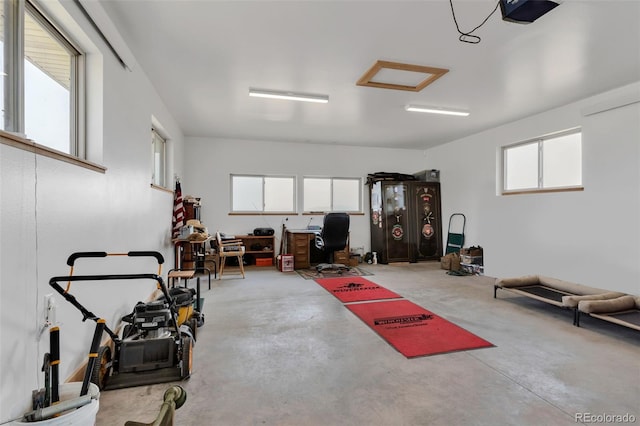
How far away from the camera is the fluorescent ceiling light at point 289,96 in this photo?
13.9ft

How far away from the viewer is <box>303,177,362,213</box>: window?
25.6 feet

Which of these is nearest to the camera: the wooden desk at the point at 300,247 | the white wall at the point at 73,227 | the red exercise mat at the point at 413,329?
the white wall at the point at 73,227

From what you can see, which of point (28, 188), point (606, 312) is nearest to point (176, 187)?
point (28, 188)

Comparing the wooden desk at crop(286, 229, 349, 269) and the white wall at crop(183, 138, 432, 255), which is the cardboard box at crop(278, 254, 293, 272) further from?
the white wall at crop(183, 138, 432, 255)

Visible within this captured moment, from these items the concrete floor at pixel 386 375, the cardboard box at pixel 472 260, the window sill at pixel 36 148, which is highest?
the window sill at pixel 36 148

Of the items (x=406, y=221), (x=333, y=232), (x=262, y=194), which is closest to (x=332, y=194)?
(x=262, y=194)

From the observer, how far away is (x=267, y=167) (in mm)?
7406

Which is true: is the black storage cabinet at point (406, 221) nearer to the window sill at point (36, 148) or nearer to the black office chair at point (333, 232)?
the black office chair at point (333, 232)

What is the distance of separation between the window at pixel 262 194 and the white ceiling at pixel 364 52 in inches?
90.0

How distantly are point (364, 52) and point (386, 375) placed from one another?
300 cm

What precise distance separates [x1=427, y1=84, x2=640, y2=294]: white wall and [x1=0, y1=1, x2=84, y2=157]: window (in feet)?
19.6

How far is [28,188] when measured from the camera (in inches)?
63.2

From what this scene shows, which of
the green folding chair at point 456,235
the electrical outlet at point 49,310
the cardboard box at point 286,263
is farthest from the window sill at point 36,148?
the green folding chair at point 456,235

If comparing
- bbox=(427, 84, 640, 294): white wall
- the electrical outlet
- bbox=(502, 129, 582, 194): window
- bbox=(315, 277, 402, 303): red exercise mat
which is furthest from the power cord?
the electrical outlet
